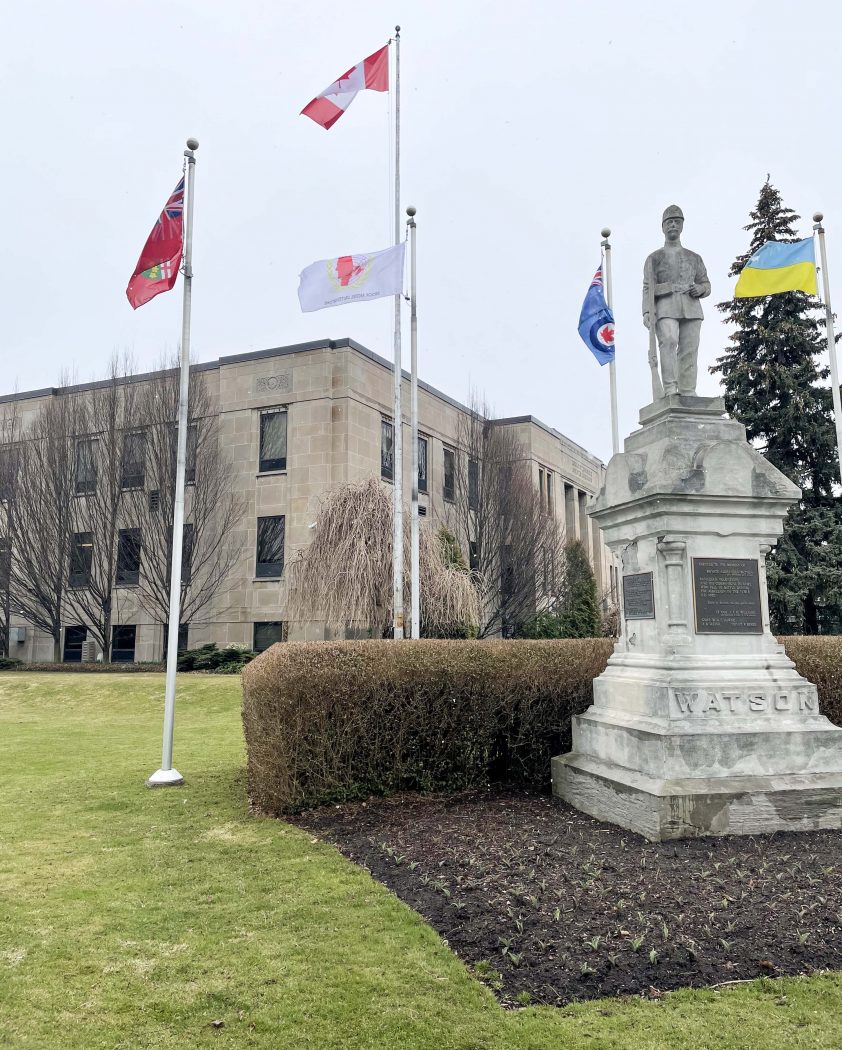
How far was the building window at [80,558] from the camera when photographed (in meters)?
30.8

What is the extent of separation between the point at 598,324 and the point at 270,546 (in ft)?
61.3

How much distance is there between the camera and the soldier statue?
7941 millimetres

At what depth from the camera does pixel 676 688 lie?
6.68 metres

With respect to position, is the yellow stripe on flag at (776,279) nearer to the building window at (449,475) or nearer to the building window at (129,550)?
the building window at (449,475)

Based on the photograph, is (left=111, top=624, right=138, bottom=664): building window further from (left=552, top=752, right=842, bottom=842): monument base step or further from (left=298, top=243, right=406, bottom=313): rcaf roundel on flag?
(left=552, top=752, right=842, bottom=842): monument base step

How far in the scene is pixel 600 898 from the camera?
4777mm

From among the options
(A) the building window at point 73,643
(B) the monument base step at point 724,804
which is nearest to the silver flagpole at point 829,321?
(B) the monument base step at point 724,804

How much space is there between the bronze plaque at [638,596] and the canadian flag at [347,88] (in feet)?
33.5

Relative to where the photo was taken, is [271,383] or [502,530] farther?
[502,530]

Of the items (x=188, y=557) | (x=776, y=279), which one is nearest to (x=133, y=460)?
(x=188, y=557)

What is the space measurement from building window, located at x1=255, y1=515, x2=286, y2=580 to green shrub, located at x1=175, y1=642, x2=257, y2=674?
3.49 metres

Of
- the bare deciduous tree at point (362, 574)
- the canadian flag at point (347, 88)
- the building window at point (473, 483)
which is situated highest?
the canadian flag at point (347, 88)

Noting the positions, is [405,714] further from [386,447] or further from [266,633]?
[386,447]

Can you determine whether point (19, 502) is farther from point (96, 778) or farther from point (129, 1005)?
point (129, 1005)
